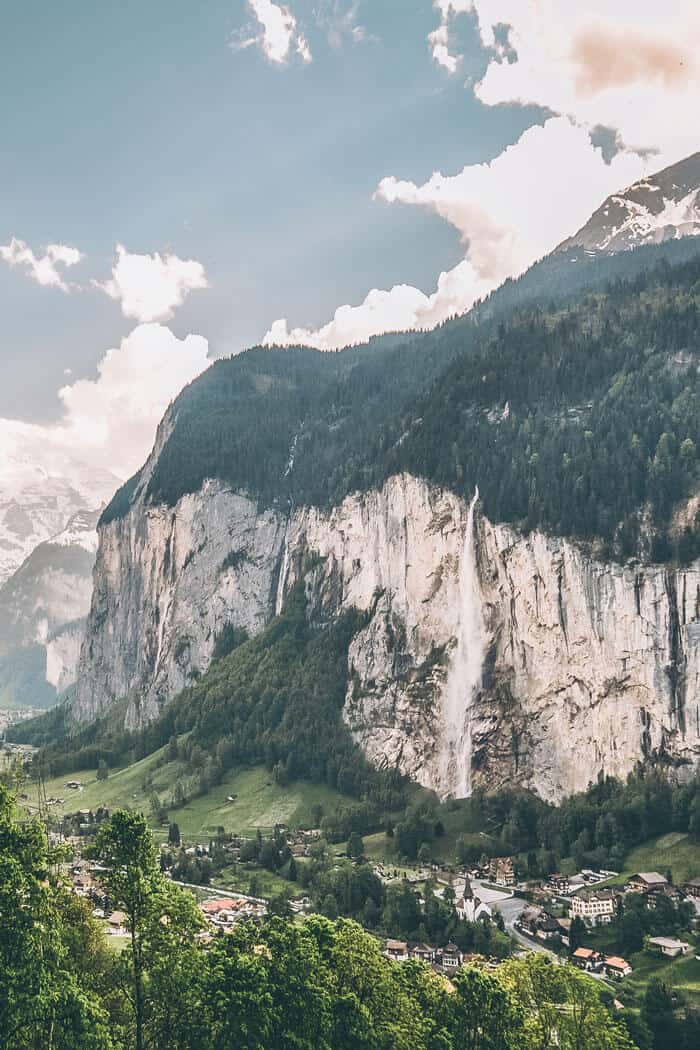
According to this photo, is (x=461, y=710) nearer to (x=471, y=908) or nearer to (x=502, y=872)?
(x=502, y=872)

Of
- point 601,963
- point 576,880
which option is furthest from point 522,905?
point 601,963

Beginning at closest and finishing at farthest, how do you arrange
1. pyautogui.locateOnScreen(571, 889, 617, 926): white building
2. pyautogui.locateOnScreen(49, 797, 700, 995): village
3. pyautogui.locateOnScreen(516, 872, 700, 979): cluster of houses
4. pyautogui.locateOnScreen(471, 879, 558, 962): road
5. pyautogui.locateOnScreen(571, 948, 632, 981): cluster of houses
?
pyautogui.locateOnScreen(571, 948, 632, 981): cluster of houses, pyautogui.locateOnScreen(516, 872, 700, 979): cluster of houses, pyautogui.locateOnScreen(49, 797, 700, 995): village, pyautogui.locateOnScreen(471, 879, 558, 962): road, pyautogui.locateOnScreen(571, 889, 617, 926): white building

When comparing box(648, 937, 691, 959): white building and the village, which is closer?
box(648, 937, 691, 959): white building

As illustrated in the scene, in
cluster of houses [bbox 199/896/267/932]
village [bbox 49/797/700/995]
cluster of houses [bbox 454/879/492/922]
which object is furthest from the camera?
cluster of houses [bbox 454/879/492/922]

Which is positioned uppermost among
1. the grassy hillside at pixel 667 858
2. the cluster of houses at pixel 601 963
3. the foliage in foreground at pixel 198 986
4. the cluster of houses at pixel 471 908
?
the foliage in foreground at pixel 198 986

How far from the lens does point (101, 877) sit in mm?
54719

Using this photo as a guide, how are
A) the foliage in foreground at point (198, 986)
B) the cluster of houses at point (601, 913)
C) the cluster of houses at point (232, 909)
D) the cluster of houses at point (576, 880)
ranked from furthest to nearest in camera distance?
1. the cluster of houses at point (576, 880)
2. the cluster of houses at point (232, 909)
3. the cluster of houses at point (601, 913)
4. the foliage in foreground at point (198, 986)

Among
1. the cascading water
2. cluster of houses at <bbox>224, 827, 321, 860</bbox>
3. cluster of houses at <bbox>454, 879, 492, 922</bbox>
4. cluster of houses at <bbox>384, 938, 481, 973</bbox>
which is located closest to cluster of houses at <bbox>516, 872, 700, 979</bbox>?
cluster of houses at <bbox>454, 879, 492, 922</bbox>

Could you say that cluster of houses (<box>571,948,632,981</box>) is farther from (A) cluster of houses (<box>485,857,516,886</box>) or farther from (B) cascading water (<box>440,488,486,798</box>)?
(B) cascading water (<box>440,488,486,798</box>)

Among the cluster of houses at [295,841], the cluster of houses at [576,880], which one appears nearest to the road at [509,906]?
the cluster of houses at [576,880]

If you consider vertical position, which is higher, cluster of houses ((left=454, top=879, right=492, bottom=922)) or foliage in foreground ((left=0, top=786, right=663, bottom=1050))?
foliage in foreground ((left=0, top=786, right=663, bottom=1050))

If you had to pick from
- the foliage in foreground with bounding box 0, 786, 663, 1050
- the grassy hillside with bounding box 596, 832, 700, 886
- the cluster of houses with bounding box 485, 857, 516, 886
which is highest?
the foliage in foreground with bounding box 0, 786, 663, 1050

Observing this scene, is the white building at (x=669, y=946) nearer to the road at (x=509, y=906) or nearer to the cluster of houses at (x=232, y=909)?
the road at (x=509, y=906)

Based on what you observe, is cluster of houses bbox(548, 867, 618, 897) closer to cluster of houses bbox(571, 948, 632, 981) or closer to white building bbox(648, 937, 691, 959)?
white building bbox(648, 937, 691, 959)
